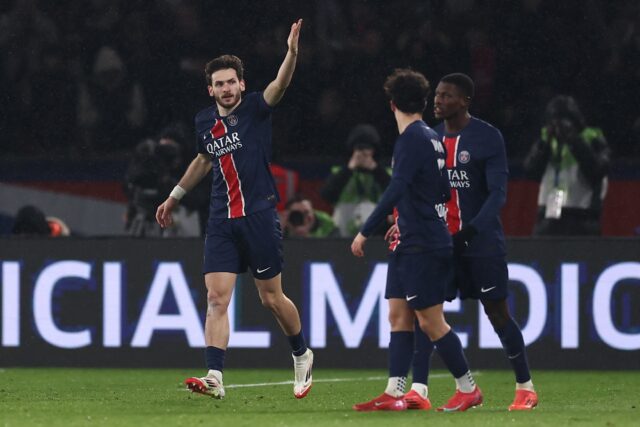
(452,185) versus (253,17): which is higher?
(253,17)

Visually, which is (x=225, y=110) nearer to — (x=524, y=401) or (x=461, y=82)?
(x=461, y=82)

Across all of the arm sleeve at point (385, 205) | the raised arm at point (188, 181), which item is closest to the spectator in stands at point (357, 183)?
the raised arm at point (188, 181)

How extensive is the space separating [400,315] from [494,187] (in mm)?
782

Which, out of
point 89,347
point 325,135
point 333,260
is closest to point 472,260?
point 333,260

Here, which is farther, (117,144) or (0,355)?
(117,144)

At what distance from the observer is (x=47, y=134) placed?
41.4 ft

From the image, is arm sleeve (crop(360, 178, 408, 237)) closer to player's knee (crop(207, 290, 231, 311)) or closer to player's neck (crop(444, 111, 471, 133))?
player's neck (crop(444, 111, 471, 133))

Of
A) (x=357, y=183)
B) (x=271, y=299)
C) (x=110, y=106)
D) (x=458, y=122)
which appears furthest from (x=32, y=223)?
(x=458, y=122)

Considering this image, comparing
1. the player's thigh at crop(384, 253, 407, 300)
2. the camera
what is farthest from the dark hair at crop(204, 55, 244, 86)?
the camera

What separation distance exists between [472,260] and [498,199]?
377mm

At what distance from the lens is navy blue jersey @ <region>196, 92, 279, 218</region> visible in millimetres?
7762

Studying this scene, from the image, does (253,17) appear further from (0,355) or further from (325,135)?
(0,355)

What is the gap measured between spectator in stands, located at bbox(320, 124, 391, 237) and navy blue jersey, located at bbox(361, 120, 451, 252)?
14.9 feet

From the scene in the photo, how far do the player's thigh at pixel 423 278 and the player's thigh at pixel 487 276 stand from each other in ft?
1.54
